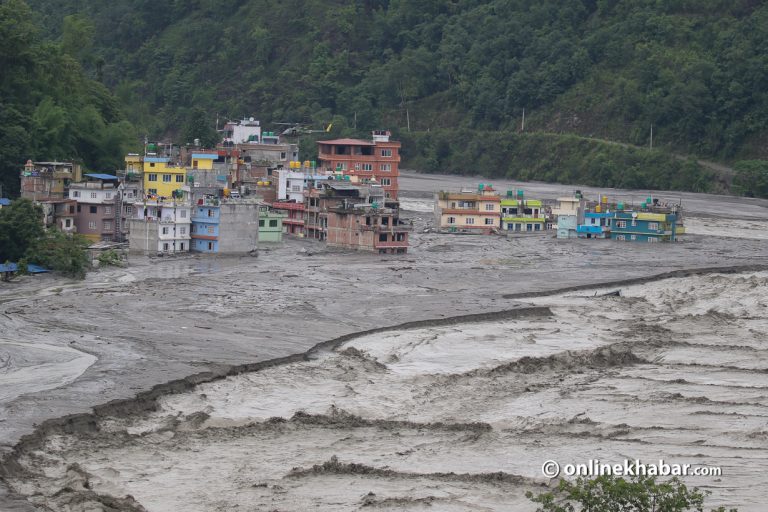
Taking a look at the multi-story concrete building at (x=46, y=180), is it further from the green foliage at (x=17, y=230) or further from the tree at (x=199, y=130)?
the tree at (x=199, y=130)

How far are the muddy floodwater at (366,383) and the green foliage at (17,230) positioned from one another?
1884 millimetres

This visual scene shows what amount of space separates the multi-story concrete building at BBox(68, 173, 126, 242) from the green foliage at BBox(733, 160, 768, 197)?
35.2 m

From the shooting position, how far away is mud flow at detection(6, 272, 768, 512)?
20.8 m

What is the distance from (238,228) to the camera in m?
46.9

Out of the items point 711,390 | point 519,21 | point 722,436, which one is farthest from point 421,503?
point 519,21

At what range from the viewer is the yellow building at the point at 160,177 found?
51062 millimetres

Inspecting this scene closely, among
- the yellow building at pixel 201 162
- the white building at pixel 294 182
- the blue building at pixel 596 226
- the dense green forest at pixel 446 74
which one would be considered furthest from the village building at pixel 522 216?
the dense green forest at pixel 446 74

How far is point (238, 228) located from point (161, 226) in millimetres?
2605

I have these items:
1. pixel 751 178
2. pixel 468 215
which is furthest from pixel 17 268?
pixel 751 178

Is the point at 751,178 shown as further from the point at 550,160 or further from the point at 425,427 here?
the point at 425,427

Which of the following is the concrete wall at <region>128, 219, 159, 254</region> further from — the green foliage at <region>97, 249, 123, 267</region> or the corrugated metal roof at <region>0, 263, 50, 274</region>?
the corrugated metal roof at <region>0, 263, 50, 274</region>

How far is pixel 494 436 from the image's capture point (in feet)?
77.9

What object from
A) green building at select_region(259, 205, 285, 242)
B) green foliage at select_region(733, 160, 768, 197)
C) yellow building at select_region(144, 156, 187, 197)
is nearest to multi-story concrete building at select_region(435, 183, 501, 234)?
green building at select_region(259, 205, 285, 242)

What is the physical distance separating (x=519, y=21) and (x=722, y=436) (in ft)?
233
